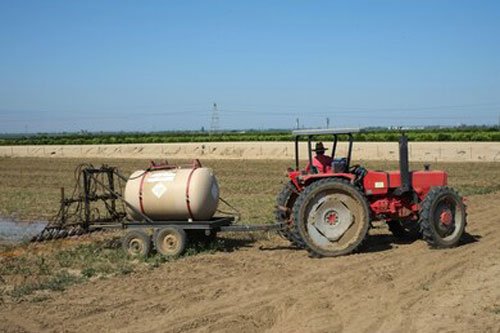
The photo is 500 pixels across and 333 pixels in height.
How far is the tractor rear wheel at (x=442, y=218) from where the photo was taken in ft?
34.7

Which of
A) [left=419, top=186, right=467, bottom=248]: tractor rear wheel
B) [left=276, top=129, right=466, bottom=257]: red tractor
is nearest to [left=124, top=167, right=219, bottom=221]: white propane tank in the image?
[left=276, top=129, right=466, bottom=257]: red tractor

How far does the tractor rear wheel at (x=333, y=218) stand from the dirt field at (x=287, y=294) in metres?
0.30

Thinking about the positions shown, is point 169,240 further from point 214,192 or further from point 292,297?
point 292,297

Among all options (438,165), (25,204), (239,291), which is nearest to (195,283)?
(239,291)

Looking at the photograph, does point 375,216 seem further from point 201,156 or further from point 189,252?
point 201,156

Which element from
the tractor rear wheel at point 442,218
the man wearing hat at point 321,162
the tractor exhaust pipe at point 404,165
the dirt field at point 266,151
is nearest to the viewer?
the tractor rear wheel at point 442,218

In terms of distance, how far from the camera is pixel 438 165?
3381cm

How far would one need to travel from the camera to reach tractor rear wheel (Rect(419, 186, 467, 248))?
416 inches

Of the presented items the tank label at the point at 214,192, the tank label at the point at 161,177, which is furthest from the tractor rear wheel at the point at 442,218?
the tank label at the point at 161,177

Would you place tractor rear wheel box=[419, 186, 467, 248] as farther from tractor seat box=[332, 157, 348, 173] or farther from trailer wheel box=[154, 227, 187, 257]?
trailer wheel box=[154, 227, 187, 257]

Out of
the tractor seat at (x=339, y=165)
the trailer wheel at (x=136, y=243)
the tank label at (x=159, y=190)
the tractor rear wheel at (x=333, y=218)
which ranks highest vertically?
the tractor seat at (x=339, y=165)

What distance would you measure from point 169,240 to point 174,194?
83 cm

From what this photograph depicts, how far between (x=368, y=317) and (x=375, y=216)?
420 cm

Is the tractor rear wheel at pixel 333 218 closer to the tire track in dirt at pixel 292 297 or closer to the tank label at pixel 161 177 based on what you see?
the tire track in dirt at pixel 292 297
